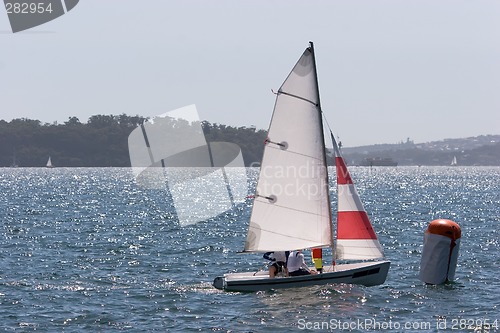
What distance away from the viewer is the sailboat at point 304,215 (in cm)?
3019

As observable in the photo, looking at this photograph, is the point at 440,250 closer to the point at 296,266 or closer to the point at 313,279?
the point at 313,279

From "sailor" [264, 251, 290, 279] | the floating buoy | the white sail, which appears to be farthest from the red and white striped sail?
the floating buoy

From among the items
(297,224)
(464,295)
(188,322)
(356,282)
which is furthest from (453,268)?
(188,322)

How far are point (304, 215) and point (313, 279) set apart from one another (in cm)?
226

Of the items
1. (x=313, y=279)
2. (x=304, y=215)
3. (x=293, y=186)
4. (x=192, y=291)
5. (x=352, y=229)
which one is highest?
(x=293, y=186)

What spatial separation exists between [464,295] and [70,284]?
47.2 ft

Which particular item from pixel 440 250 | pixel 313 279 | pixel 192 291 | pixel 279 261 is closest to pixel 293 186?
pixel 279 261

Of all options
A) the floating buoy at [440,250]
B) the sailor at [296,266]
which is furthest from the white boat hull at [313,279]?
the floating buoy at [440,250]

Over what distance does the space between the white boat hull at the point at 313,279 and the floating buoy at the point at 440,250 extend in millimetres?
1855

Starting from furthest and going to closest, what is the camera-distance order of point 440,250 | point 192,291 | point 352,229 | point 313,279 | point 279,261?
1. point 440,250
2. point 192,291
3. point 279,261
4. point 352,229
5. point 313,279

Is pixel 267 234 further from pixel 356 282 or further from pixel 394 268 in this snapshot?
pixel 394 268

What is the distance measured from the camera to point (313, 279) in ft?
99.1

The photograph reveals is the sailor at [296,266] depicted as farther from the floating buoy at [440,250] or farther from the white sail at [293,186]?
the floating buoy at [440,250]

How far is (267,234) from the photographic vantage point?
3066cm
